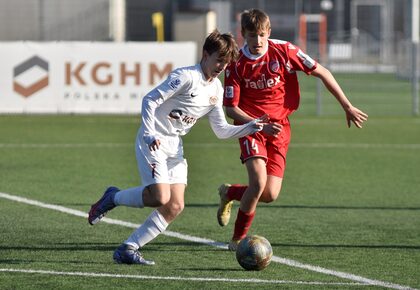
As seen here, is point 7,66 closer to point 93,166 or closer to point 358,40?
point 93,166

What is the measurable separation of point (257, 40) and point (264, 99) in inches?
22.5

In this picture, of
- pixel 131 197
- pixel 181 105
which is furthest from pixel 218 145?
pixel 181 105

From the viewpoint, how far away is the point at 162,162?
8.31 m

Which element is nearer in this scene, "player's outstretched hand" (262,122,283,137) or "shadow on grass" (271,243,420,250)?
"player's outstretched hand" (262,122,283,137)

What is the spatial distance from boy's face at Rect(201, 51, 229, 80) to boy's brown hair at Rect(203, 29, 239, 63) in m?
0.03

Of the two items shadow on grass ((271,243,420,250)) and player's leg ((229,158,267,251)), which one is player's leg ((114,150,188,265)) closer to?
player's leg ((229,158,267,251))

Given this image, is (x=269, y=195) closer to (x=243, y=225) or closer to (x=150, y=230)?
(x=243, y=225)

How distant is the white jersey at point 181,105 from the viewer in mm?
8180

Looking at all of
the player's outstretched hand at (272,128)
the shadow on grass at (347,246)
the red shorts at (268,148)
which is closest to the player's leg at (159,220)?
the player's outstretched hand at (272,128)

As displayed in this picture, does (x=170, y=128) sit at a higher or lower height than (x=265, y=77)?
lower

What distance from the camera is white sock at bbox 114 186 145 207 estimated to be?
8.48 meters

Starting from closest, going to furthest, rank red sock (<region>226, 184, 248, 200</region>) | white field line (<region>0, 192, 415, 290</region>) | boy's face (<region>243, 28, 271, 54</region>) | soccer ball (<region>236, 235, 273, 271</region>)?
white field line (<region>0, 192, 415, 290</region>), soccer ball (<region>236, 235, 273, 271</region>), boy's face (<region>243, 28, 271, 54</region>), red sock (<region>226, 184, 248, 200</region>)

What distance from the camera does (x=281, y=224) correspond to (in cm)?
1080

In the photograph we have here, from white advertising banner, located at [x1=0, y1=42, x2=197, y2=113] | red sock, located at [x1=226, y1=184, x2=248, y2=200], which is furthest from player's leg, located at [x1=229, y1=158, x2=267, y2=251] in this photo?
white advertising banner, located at [x1=0, y1=42, x2=197, y2=113]
